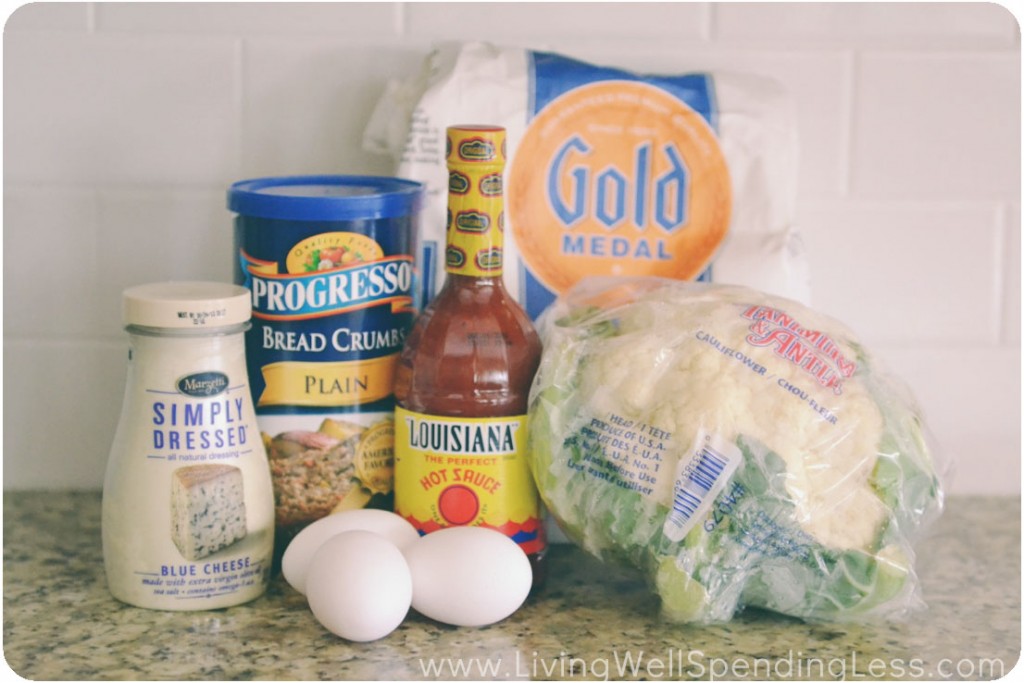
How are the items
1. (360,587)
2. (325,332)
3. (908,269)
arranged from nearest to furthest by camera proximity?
(360,587) < (325,332) < (908,269)

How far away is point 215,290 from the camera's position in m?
0.97

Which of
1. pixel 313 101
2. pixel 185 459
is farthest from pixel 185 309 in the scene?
pixel 313 101

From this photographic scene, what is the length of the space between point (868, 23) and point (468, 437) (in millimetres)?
573

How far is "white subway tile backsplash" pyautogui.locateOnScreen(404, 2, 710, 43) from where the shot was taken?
117 cm

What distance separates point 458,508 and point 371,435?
10 cm

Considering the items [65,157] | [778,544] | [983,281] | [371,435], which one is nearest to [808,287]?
[983,281]

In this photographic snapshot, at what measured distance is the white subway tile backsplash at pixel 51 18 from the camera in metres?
1.16

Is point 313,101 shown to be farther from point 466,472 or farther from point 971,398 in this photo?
point 971,398

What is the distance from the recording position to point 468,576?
91 cm

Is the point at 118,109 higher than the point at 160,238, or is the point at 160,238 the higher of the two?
the point at 118,109

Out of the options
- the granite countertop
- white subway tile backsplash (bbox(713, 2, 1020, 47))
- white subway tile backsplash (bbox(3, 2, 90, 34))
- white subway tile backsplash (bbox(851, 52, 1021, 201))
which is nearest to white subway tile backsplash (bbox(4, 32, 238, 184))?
white subway tile backsplash (bbox(3, 2, 90, 34))

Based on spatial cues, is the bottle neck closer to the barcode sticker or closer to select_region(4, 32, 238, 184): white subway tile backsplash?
the barcode sticker

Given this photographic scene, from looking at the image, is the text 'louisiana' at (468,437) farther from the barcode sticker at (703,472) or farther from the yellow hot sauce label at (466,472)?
the barcode sticker at (703,472)

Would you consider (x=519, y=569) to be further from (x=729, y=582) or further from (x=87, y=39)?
(x=87, y=39)
